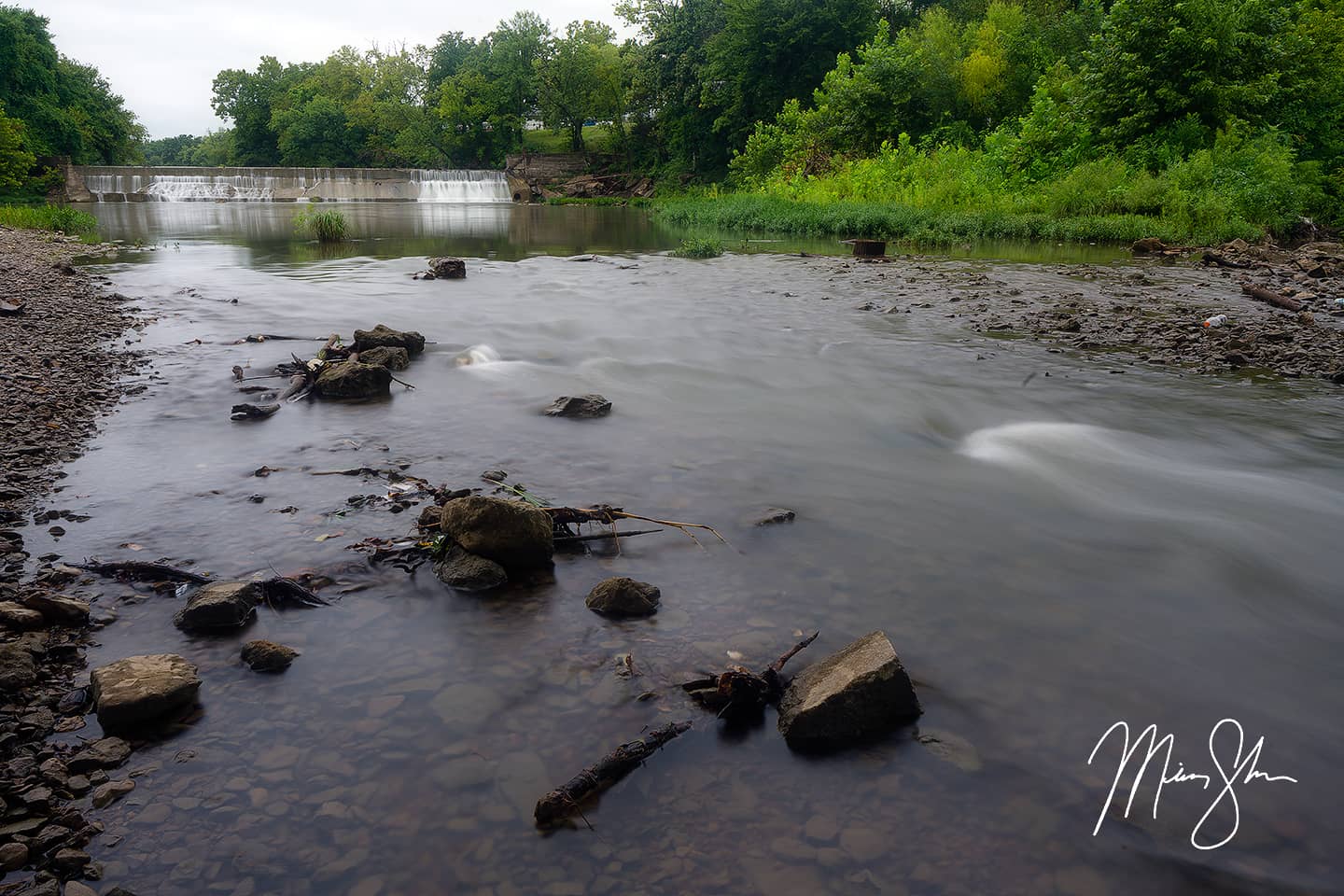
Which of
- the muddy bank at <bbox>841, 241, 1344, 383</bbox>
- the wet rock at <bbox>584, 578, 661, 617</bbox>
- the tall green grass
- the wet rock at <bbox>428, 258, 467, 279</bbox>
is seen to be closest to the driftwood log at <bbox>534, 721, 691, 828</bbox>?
the wet rock at <bbox>584, 578, 661, 617</bbox>

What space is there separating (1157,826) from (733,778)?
1.37 metres

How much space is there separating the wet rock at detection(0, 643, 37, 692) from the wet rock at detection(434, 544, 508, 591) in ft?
5.35

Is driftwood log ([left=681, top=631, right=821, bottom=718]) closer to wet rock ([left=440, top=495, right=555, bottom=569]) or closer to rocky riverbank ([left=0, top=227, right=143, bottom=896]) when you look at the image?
wet rock ([left=440, top=495, right=555, bottom=569])

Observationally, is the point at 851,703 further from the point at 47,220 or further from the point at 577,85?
the point at 577,85

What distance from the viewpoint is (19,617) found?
3.35m

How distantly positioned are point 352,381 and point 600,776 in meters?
5.45

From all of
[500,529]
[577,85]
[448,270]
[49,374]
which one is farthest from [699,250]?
[577,85]

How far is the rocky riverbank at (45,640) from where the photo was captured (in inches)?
94.0

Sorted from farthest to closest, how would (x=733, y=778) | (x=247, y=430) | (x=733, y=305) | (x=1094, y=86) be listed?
1. (x=1094, y=86)
2. (x=733, y=305)
3. (x=247, y=430)
4. (x=733, y=778)

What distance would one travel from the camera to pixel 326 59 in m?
102

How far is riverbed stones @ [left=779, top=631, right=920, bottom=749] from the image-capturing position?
9.62ft

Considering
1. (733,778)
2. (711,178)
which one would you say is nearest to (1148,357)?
(733,778)

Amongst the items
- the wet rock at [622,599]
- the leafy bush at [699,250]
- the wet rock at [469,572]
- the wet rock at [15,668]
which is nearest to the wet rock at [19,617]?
the wet rock at [15,668]

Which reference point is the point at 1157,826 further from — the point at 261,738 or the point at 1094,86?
the point at 1094,86
